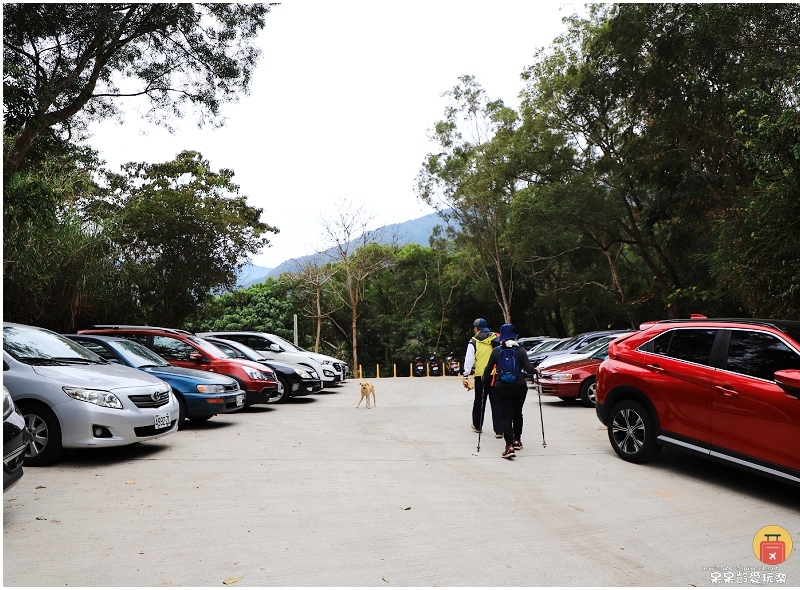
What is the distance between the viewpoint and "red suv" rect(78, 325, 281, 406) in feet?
44.4

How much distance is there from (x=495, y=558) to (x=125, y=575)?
2.49 m

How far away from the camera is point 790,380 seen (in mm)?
6273

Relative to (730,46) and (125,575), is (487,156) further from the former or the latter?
(125,575)

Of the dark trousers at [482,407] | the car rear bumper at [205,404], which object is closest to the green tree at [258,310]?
the car rear bumper at [205,404]

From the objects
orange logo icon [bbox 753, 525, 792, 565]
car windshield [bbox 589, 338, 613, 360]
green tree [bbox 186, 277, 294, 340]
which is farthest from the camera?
green tree [bbox 186, 277, 294, 340]

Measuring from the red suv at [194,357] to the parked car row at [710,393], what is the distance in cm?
728

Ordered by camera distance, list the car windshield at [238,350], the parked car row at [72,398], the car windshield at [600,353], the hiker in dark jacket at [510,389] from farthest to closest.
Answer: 1. the car windshield at [238,350]
2. the car windshield at [600,353]
3. the hiker in dark jacket at [510,389]
4. the parked car row at [72,398]

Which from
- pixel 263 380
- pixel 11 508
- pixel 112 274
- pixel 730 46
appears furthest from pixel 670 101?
pixel 11 508

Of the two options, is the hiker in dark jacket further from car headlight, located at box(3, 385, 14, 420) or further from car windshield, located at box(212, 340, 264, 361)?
car windshield, located at box(212, 340, 264, 361)

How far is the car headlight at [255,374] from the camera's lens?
13727mm

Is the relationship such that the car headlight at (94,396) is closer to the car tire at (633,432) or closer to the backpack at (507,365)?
the backpack at (507,365)

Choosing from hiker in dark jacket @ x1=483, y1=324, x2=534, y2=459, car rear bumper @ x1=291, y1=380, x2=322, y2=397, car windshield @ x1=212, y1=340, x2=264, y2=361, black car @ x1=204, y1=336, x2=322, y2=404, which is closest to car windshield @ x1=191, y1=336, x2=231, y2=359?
car windshield @ x1=212, y1=340, x2=264, y2=361

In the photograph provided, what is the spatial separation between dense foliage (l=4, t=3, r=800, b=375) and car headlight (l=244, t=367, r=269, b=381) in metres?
4.48

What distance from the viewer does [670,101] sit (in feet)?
65.3
